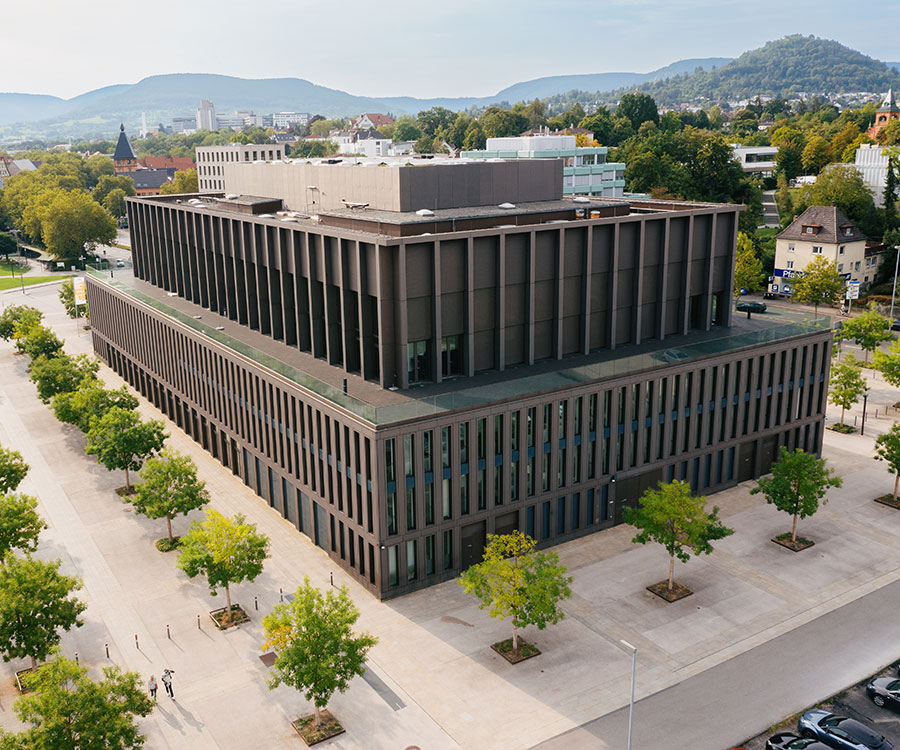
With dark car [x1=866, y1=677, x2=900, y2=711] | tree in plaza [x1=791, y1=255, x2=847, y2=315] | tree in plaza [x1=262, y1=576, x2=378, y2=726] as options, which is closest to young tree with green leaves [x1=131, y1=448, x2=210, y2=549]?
tree in plaza [x1=262, y1=576, x2=378, y2=726]

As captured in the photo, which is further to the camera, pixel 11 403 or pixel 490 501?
pixel 11 403

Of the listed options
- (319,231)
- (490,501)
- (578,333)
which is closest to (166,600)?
(490,501)

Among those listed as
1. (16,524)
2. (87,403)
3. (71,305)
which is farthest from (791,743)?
(71,305)

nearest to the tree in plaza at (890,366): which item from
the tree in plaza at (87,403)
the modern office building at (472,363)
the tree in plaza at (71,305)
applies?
the modern office building at (472,363)

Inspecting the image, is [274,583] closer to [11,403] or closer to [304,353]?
[304,353]

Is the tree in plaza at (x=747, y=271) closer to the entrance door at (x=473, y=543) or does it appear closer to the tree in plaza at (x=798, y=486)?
the tree in plaza at (x=798, y=486)

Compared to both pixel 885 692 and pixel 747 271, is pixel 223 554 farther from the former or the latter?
pixel 747 271
